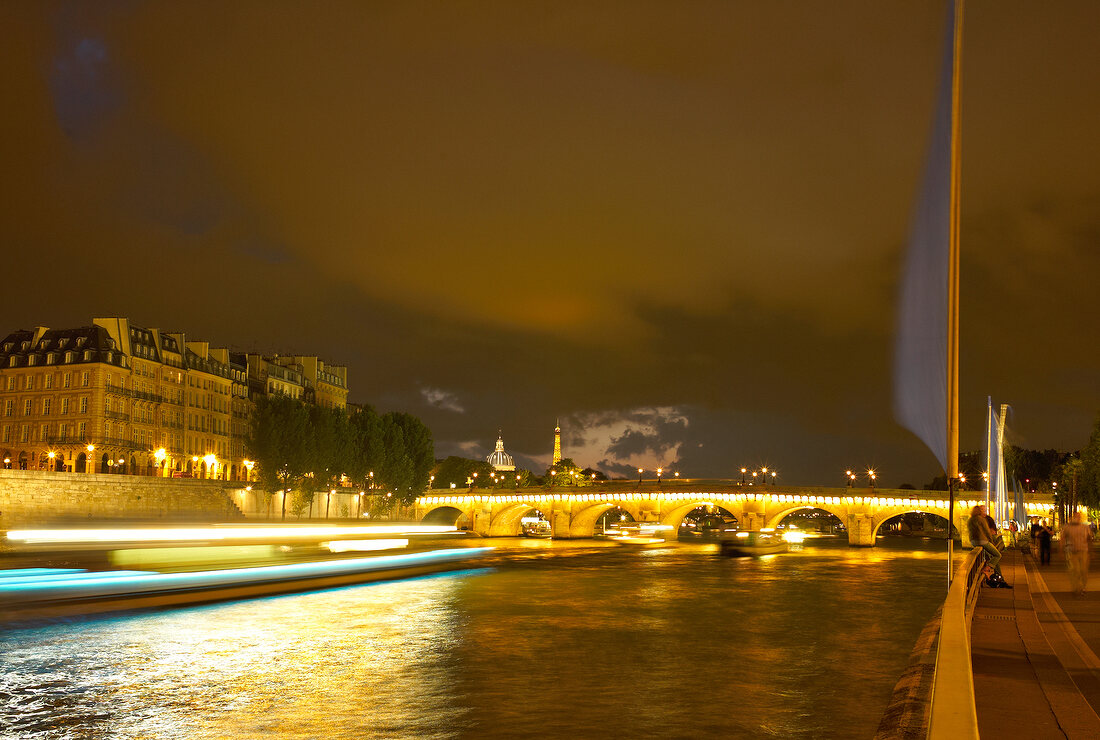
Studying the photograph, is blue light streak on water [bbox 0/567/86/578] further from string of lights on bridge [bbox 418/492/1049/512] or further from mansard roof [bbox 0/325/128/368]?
string of lights on bridge [bbox 418/492/1049/512]

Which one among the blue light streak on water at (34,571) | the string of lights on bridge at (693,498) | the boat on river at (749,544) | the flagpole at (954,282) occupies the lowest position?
the boat on river at (749,544)

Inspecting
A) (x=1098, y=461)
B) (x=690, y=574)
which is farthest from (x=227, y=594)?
(x=1098, y=461)

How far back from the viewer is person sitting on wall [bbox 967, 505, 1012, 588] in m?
22.6

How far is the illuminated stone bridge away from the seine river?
7951 cm

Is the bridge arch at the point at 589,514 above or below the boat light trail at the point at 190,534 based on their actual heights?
below

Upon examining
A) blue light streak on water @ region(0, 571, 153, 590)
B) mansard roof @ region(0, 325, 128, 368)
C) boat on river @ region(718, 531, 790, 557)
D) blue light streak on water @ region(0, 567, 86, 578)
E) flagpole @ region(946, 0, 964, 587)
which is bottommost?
boat on river @ region(718, 531, 790, 557)

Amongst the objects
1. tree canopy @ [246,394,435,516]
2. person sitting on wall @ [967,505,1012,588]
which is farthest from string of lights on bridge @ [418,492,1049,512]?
person sitting on wall @ [967,505,1012,588]

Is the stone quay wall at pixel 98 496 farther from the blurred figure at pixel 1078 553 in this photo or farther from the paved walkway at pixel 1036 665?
the paved walkway at pixel 1036 665

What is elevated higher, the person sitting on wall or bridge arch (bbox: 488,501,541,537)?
the person sitting on wall

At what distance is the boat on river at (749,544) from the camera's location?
78500 mm

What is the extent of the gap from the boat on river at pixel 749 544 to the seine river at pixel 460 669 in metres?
45.1

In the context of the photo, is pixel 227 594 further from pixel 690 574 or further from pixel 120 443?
pixel 120 443

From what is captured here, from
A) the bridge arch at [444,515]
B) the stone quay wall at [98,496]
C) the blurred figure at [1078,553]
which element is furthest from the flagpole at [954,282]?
the bridge arch at [444,515]

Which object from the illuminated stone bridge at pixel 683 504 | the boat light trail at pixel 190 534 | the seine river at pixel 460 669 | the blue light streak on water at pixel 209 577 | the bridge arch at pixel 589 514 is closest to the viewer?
the seine river at pixel 460 669
